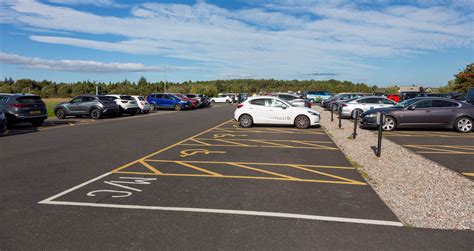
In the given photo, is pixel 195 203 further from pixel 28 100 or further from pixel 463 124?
pixel 28 100

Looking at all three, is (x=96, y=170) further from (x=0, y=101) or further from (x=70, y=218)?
(x=0, y=101)

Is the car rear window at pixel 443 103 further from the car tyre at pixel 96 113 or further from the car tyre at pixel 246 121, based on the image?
the car tyre at pixel 96 113

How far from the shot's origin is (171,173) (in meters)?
7.16

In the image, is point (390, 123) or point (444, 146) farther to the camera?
point (390, 123)

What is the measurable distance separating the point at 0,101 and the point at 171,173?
42.8 ft

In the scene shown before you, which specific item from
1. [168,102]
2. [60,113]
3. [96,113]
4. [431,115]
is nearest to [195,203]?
[431,115]

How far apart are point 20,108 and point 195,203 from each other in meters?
14.2

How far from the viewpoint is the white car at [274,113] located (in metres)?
16.0

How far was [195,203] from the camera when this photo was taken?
523 cm

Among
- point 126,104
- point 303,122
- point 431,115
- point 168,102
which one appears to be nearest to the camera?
point 431,115

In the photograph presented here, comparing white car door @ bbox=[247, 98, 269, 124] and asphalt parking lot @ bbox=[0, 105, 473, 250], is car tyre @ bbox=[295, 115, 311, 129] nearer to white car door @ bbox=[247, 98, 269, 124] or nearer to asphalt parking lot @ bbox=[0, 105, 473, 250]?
white car door @ bbox=[247, 98, 269, 124]

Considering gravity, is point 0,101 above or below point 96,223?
above

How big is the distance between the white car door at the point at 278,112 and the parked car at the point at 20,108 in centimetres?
1103

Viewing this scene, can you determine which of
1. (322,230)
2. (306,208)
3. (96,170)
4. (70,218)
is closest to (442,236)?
(322,230)
